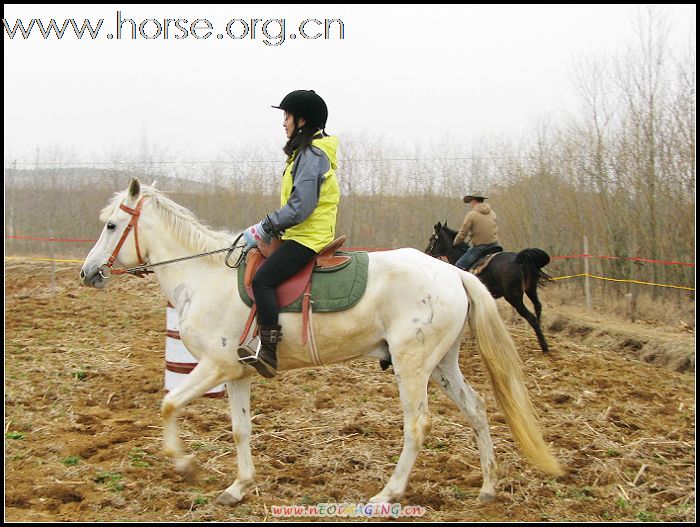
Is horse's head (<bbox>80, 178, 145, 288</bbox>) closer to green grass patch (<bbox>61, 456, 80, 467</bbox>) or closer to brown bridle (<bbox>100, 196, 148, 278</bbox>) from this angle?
brown bridle (<bbox>100, 196, 148, 278</bbox>)

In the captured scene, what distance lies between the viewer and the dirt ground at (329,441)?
177 inches

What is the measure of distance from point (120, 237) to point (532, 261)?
7531 millimetres

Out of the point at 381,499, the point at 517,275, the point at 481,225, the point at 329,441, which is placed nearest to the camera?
the point at 381,499

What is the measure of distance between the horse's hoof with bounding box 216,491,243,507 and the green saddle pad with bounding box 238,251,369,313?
4.43 ft

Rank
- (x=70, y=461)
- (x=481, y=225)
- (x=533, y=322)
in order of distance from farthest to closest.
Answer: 1. (x=481, y=225)
2. (x=533, y=322)
3. (x=70, y=461)

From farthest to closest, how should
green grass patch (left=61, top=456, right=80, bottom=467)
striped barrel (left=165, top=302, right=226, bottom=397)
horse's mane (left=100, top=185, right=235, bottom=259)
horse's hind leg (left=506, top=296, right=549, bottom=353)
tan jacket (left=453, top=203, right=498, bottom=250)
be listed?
1. tan jacket (left=453, top=203, right=498, bottom=250)
2. horse's hind leg (left=506, top=296, right=549, bottom=353)
3. striped barrel (left=165, top=302, right=226, bottom=397)
4. green grass patch (left=61, top=456, right=80, bottom=467)
5. horse's mane (left=100, top=185, right=235, bottom=259)

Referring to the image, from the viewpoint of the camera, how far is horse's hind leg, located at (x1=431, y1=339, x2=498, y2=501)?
466 cm

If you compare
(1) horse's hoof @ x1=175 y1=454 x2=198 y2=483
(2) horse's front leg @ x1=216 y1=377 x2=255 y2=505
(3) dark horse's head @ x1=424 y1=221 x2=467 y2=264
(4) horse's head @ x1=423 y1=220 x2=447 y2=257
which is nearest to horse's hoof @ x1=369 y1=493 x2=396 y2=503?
(2) horse's front leg @ x1=216 y1=377 x2=255 y2=505

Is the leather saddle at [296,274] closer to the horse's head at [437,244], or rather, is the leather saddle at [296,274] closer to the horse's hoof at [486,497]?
the horse's hoof at [486,497]

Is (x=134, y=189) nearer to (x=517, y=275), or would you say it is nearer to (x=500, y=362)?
(x=500, y=362)

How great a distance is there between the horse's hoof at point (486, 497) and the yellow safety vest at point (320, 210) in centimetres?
211

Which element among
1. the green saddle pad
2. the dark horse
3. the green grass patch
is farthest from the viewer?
the dark horse

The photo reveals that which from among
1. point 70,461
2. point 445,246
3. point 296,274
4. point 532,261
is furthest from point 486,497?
point 445,246

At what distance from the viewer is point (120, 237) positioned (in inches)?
198
